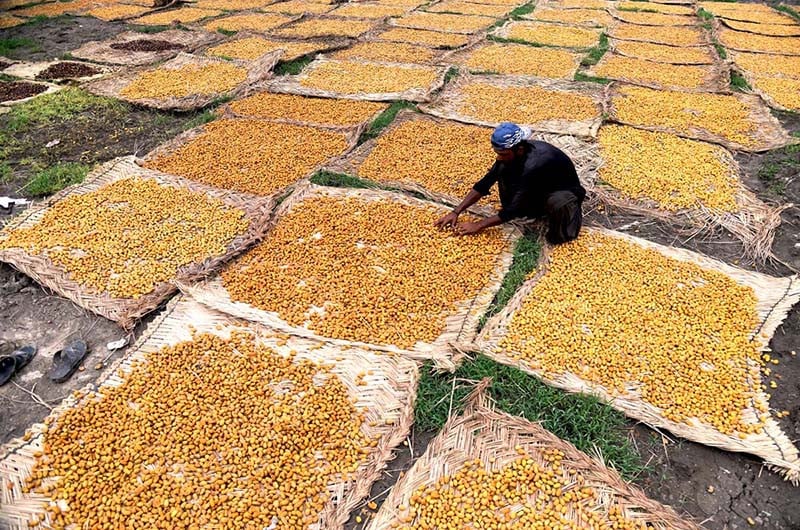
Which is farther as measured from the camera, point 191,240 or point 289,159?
point 289,159

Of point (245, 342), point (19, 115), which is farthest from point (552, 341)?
point (19, 115)

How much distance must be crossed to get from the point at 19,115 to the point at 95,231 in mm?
3373

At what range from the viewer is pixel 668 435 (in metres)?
2.84

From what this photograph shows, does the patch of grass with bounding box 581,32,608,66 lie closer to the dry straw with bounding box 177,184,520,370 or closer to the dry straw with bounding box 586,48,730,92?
the dry straw with bounding box 586,48,730,92

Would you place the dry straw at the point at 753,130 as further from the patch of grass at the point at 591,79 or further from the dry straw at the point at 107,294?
the dry straw at the point at 107,294

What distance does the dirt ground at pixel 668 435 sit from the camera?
2.58 m

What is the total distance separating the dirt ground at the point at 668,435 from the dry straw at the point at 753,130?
0.17m

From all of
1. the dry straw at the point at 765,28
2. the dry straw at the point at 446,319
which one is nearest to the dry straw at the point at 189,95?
the dry straw at the point at 446,319

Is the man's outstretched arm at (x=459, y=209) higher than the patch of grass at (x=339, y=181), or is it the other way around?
the man's outstretched arm at (x=459, y=209)

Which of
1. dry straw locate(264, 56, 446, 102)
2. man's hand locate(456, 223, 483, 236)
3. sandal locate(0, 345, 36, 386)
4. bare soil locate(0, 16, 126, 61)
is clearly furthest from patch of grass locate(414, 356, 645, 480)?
bare soil locate(0, 16, 126, 61)

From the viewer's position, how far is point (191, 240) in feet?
13.6

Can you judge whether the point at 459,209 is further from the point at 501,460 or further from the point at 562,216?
the point at 501,460

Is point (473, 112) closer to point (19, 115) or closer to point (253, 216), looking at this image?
point (253, 216)

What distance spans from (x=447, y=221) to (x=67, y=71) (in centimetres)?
693
